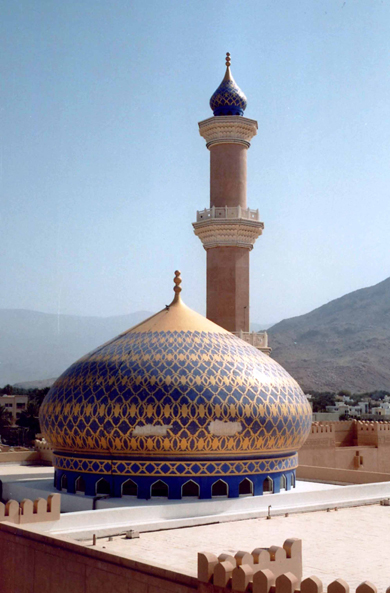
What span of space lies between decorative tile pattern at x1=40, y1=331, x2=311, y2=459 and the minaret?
6.20m

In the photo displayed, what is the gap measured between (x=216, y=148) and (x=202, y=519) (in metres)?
12.0

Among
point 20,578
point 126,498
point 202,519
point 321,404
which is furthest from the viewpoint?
point 321,404

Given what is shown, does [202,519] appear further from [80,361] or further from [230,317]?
[230,317]

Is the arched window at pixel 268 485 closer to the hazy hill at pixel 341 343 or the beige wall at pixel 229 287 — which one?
the beige wall at pixel 229 287

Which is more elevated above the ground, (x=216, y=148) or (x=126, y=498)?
(x=216, y=148)

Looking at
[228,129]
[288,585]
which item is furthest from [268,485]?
[228,129]

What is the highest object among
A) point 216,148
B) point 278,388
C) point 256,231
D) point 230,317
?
point 216,148

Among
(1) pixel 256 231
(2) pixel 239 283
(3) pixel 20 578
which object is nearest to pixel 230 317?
(2) pixel 239 283

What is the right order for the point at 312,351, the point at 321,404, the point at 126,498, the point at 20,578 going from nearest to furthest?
the point at 20,578, the point at 126,498, the point at 321,404, the point at 312,351

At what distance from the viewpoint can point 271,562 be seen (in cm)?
891

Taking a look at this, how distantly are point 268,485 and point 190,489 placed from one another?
5.38 feet

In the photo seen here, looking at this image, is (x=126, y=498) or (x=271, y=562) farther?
(x=126, y=498)

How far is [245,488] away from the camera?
15172mm

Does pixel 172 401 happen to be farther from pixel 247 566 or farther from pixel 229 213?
pixel 229 213
